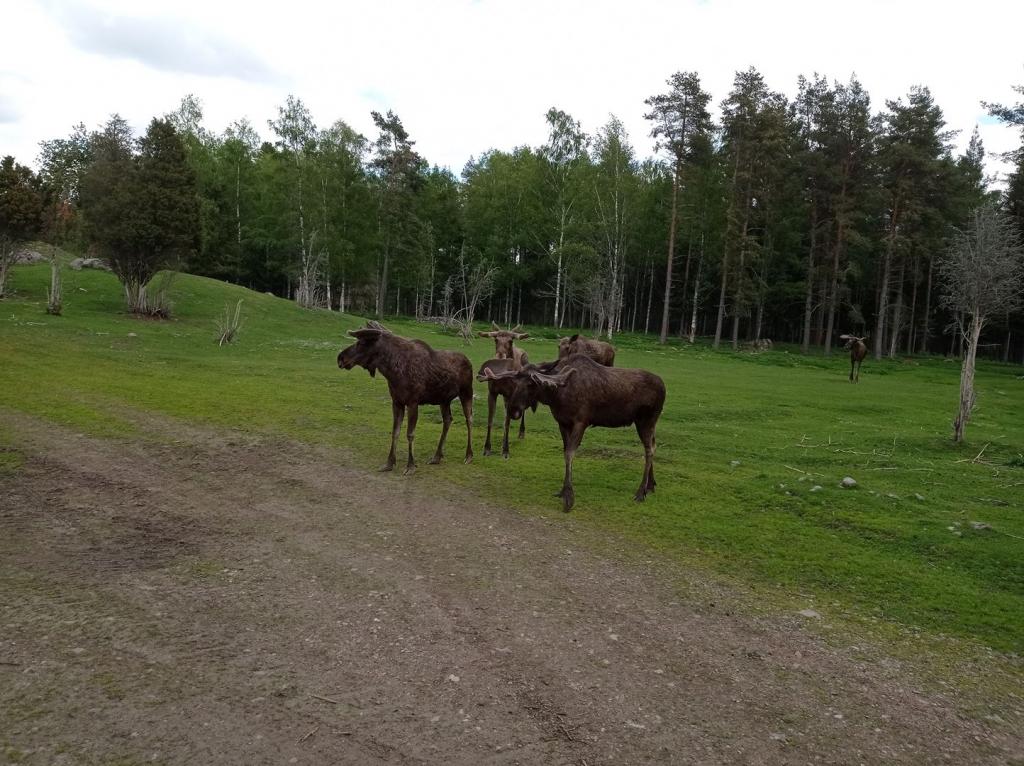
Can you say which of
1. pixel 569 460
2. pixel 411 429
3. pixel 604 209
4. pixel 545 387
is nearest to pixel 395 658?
pixel 569 460

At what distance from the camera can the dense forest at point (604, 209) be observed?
31.6 meters

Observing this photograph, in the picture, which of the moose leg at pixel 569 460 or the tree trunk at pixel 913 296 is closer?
the moose leg at pixel 569 460

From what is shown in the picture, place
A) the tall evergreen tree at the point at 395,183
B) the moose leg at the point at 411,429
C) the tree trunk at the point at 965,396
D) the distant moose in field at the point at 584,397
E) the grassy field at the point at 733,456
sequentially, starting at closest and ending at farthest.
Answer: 1. the grassy field at the point at 733,456
2. the distant moose in field at the point at 584,397
3. the moose leg at the point at 411,429
4. the tree trunk at the point at 965,396
5. the tall evergreen tree at the point at 395,183

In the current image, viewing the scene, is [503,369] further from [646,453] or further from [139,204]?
[139,204]

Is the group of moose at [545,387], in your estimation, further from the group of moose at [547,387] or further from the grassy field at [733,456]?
the grassy field at [733,456]

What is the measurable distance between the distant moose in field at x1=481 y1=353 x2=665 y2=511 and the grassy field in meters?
0.90

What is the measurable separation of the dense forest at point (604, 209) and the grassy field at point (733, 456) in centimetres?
905

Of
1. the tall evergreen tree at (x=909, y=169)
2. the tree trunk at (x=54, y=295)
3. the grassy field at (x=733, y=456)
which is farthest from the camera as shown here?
the tall evergreen tree at (x=909, y=169)

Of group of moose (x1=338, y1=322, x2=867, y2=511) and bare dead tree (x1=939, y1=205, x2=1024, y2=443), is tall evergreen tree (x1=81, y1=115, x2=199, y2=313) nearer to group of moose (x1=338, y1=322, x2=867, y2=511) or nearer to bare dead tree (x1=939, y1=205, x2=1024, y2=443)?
group of moose (x1=338, y1=322, x2=867, y2=511)

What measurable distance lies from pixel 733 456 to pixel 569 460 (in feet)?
17.0

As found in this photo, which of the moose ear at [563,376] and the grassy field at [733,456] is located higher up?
the moose ear at [563,376]

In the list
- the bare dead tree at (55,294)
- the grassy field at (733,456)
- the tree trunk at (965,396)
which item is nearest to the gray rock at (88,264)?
the grassy field at (733,456)

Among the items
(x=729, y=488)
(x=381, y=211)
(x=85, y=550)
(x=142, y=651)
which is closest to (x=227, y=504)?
(x=85, y=550)

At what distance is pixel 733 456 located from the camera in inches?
502
